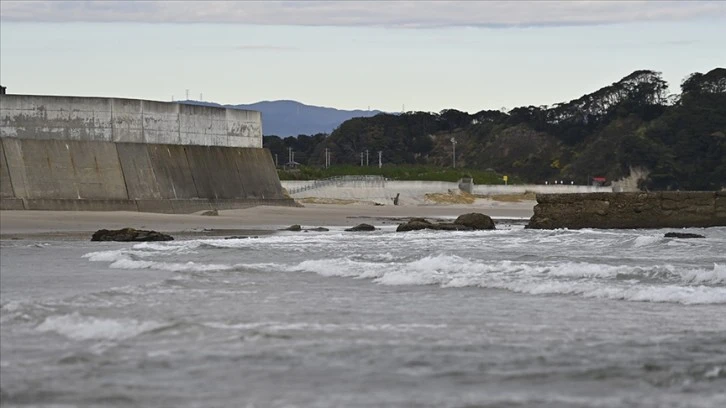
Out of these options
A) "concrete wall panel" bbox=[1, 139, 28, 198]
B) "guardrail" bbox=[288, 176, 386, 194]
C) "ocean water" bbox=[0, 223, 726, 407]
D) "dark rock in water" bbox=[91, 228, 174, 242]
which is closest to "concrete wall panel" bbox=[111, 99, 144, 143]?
"concrete wall panel" bbox=[1, 139, 28, 198]

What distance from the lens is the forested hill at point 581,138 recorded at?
108062mm

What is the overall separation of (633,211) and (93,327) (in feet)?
72.3

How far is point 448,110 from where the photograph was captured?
15662 cm

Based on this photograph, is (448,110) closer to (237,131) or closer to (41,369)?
(237,131)

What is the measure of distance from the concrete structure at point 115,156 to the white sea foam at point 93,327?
19.5 metres

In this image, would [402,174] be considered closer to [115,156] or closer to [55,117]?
[115,156]

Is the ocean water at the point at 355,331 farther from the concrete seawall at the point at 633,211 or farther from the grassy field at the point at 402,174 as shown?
the grassy field at the point at 402,174

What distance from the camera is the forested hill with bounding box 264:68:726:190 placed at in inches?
4254

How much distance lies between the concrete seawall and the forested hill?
242 feet

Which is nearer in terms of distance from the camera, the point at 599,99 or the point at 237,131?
the point at 237,131

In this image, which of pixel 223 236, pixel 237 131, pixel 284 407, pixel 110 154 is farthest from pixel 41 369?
pixel 237 131

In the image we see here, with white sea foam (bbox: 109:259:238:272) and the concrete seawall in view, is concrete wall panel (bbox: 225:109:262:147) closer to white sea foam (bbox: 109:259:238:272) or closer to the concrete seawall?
the concrete seawall

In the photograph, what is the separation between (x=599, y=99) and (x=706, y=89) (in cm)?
1925

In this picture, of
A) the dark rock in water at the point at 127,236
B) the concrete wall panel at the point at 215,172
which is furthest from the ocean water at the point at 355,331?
the concrete wall panel at the point at 215,172
